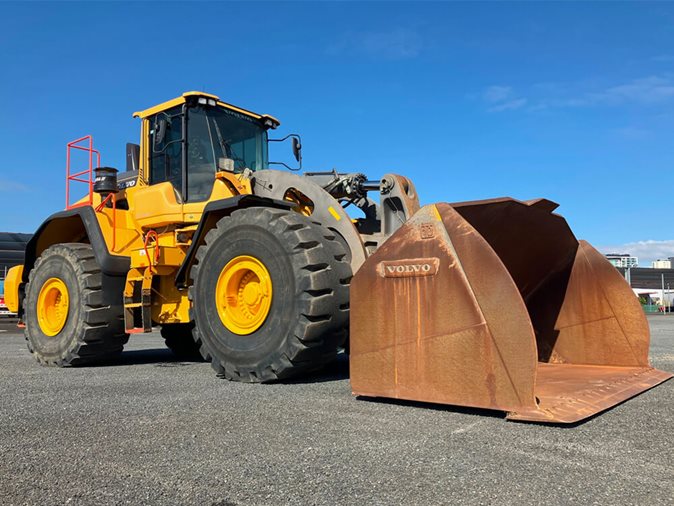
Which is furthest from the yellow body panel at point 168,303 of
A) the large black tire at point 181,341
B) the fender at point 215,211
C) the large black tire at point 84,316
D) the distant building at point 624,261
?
the distant building at point 624,261

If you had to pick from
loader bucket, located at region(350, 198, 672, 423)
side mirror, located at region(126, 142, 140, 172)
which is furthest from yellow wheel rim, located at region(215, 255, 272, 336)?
side mirror, located at region(126, 142, 140, 172)

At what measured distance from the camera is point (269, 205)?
5.58 meters

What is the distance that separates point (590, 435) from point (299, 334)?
2311 millimetres

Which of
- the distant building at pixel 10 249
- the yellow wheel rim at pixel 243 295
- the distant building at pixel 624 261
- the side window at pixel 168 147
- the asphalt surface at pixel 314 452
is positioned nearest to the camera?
the asphalt surface at pixel 314 452

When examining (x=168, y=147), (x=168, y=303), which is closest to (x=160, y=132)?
(x=168, y=147)

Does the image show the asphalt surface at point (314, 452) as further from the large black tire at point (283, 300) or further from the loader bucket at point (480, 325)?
the large black tire at point (283, 300)

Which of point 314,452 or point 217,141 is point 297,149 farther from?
point 314,452

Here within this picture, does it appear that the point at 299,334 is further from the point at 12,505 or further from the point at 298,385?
the point at 12,505

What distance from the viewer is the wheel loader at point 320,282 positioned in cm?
364

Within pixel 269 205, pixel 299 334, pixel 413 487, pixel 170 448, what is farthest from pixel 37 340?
pixel 413 487

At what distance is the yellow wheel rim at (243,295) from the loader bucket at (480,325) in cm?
117

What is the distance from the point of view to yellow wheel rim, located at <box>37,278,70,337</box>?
7.43 metres

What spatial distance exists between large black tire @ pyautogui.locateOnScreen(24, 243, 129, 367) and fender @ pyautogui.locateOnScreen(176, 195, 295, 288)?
134cm

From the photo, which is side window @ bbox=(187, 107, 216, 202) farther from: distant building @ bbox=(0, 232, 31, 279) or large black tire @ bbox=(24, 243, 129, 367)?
distant building @ bbox=(0, 232, 31, 279)
